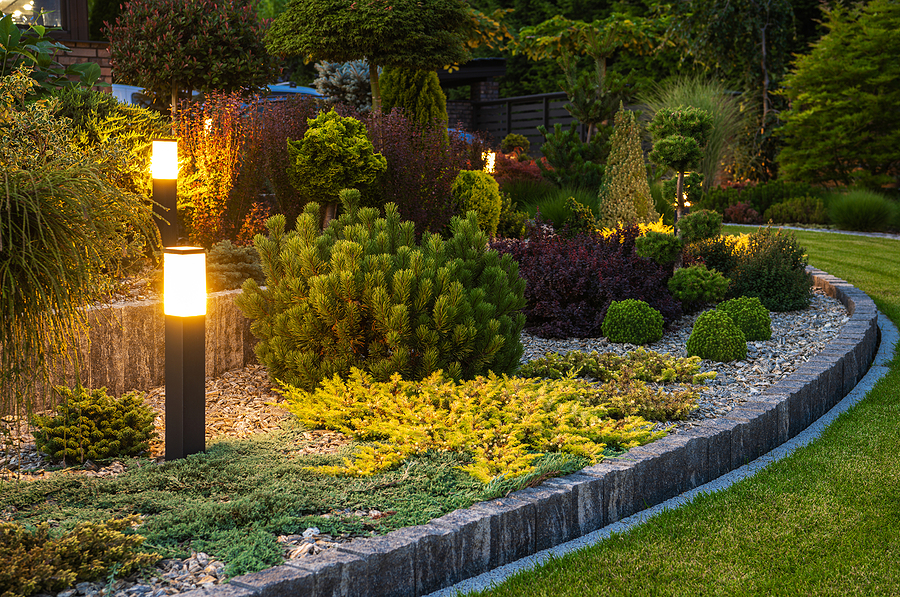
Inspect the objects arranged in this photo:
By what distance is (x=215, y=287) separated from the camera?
5352 mm

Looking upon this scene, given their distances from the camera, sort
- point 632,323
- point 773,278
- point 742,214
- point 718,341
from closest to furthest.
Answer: point 718,341 → point 632,323 → point 773,278 → point 742,214

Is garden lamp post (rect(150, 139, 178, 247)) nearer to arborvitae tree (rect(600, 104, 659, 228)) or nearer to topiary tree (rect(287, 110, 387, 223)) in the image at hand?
topiary tree (rect(287, 110, 387, 223))

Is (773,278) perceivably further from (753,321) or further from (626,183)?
(626,183)

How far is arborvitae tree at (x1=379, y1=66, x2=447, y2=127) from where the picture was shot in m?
11.6

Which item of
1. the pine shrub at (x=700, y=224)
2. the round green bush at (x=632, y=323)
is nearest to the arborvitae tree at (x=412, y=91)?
the pine shrub at (x=700, y=224)

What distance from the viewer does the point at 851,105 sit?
740 inches

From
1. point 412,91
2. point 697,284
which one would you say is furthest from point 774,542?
point 412,91

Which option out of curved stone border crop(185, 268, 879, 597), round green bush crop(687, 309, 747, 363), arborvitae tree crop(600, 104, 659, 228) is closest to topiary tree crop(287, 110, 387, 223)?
round green bush crop(687, 309, 747, 363)

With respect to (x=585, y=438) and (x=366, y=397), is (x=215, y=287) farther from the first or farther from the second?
(x=585, y=438)

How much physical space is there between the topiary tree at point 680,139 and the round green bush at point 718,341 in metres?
2.06

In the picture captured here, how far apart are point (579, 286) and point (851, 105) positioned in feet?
51.5

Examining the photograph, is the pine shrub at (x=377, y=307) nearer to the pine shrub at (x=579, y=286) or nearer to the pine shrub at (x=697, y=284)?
the pine shrub at (x=579, y=286)

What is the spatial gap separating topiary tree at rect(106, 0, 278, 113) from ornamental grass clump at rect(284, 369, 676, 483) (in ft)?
21.3

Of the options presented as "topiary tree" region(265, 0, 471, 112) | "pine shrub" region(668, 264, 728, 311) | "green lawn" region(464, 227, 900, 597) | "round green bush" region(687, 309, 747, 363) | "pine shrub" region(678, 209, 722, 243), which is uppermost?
"topiary tree" region(265, 0, 471, 112)
